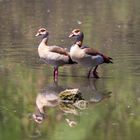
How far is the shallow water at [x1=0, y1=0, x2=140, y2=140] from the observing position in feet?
30.2

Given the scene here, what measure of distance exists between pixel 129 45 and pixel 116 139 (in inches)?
329

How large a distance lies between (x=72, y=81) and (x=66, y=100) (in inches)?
71.8

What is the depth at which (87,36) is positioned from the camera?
18234 millimetres

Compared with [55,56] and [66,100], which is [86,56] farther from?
[66,100]

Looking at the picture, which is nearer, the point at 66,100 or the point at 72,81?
the point at 66,100

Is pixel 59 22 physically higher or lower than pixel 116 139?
lower

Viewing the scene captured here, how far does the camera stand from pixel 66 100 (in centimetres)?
1085

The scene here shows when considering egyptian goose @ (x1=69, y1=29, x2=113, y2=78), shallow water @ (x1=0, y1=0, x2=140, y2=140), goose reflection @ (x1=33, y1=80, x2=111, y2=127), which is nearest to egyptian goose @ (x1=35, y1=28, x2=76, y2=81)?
egyptian goose @ (x1=69, y1=29, x2=113, y2=78)

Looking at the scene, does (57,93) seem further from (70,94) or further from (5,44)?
(5,44)

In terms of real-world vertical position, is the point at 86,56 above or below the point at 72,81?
above

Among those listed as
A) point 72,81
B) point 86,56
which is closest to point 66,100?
point 72,81

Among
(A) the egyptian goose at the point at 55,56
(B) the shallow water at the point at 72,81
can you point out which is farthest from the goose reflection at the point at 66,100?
(A) the egyptian goose at the point at 55,56

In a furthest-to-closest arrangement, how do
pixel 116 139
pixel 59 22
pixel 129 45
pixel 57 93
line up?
1. pixel 59 22
2. pixel 129 45
3. pixel 57 93
4. pixel 116 139

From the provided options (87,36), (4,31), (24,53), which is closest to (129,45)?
(87,36)
